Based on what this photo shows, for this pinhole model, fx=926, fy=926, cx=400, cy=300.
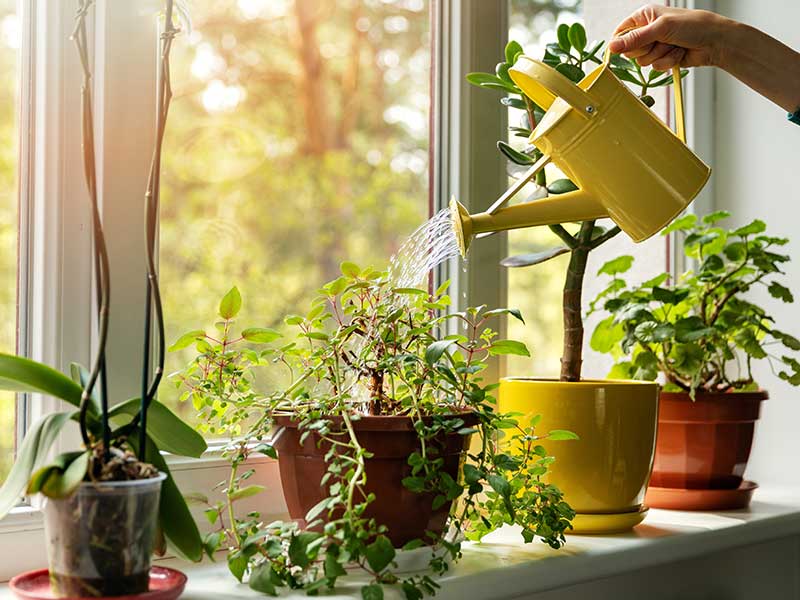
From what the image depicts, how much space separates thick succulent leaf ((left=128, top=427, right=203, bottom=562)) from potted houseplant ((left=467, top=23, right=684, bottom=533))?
1.59ft

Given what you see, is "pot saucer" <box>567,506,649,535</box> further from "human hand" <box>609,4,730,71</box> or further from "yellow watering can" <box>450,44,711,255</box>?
"human hand" <box>609,4,730,71</box>

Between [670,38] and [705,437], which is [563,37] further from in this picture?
[705,437]

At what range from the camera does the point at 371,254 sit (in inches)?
52.1

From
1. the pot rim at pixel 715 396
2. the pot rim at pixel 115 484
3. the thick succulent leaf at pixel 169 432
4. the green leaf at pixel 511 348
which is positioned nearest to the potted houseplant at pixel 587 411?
the green leaf at pixel 511 348

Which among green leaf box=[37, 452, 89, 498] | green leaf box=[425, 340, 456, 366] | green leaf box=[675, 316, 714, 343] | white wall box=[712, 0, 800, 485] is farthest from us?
white wall box=[712, 0, 800, 485]

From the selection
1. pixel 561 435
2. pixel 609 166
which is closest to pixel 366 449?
pixel 561 435

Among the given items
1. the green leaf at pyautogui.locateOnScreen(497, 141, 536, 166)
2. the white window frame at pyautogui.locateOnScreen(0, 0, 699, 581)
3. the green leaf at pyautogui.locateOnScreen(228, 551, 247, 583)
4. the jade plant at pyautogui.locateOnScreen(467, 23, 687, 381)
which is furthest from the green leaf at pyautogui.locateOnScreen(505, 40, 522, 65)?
the green leaf at pyautogui.locateOnScreen(228, 551, 247, 583)

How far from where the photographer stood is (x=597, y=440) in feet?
3.83

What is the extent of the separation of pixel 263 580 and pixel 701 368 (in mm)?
812

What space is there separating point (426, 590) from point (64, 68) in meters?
0.66

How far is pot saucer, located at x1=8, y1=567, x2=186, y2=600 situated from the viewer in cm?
76

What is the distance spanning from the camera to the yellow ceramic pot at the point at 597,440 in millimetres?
1166

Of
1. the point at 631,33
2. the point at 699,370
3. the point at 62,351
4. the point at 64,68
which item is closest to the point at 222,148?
the point at 64,68

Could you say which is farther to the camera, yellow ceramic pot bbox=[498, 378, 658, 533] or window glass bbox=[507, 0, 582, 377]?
window glass bbox=[507, 0, 582, 377]
